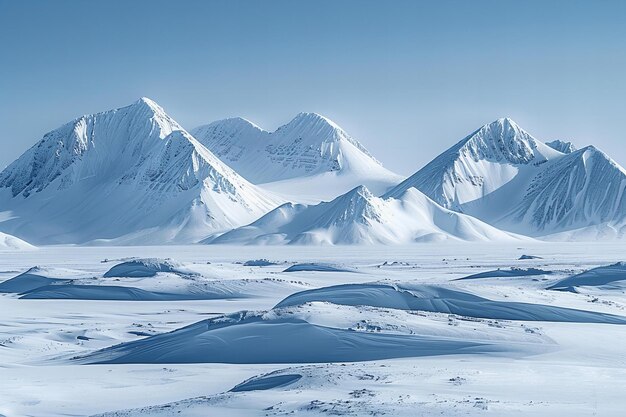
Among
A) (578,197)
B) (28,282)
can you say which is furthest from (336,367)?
(578,197)

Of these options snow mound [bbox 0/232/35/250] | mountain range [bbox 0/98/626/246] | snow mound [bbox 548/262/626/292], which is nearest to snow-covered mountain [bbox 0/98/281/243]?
mountain range [bbox 0/98/626/246]

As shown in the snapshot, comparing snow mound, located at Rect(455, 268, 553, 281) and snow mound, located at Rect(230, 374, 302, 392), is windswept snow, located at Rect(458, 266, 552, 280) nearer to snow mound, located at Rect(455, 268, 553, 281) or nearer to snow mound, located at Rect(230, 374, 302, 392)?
snow mound, located at Rect(455, 268, 553, 281)

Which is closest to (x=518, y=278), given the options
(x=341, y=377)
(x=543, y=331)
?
(x=543, y=331)

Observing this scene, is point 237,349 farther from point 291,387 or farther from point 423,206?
point 423,206

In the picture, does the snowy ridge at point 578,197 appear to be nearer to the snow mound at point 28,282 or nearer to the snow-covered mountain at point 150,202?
the snow-covered mountain at point 150,202

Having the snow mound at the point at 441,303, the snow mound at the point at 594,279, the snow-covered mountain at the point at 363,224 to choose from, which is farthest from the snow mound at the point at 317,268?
the snow-covered mountain at the point at 363,224

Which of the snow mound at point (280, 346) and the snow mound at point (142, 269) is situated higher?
the snow mound at point (142, 269)
